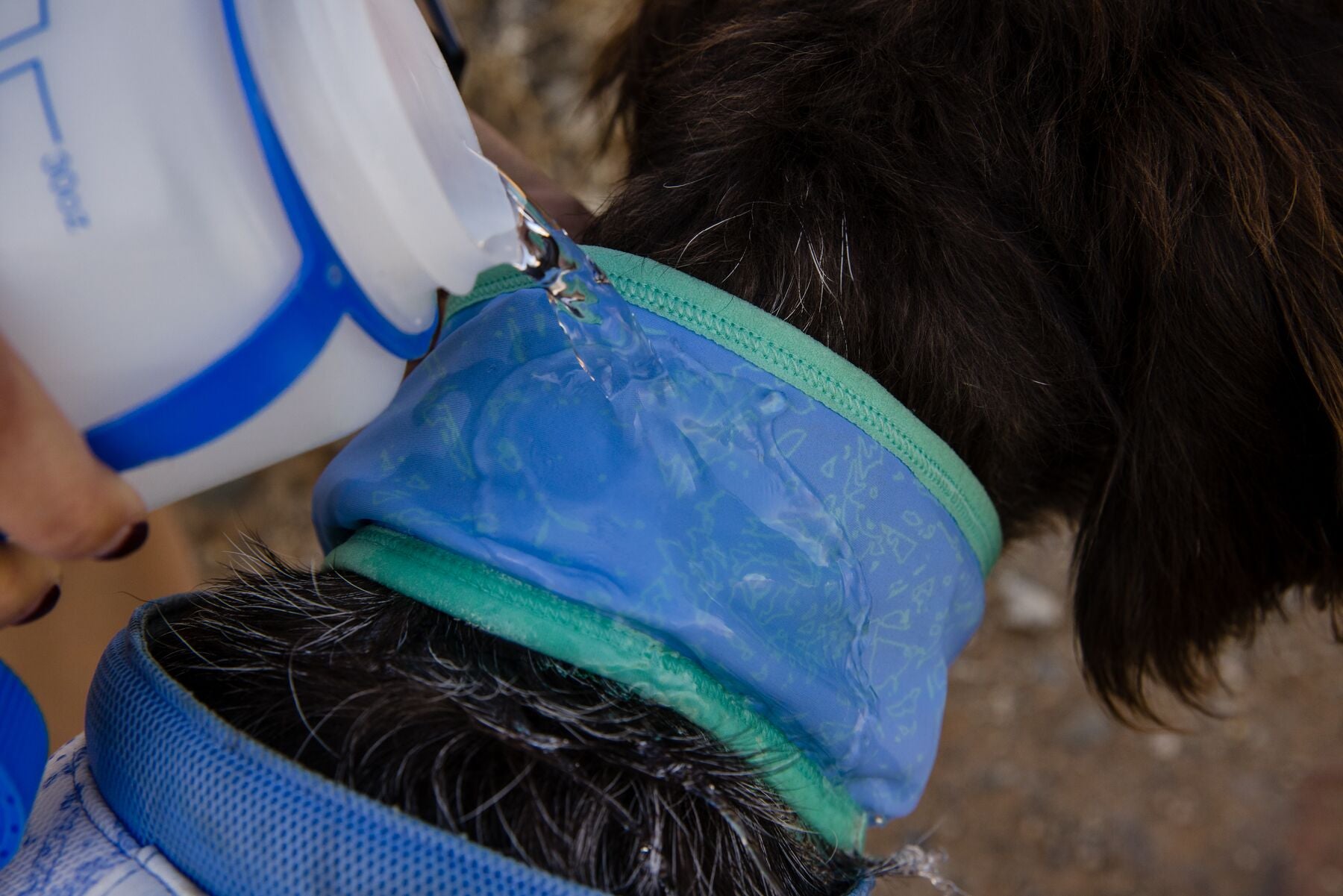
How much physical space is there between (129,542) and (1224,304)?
2.00ft

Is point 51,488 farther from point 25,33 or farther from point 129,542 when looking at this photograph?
point 25,33

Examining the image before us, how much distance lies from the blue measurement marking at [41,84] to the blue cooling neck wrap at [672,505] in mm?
227

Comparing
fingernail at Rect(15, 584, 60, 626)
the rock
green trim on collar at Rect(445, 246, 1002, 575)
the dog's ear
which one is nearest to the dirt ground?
the rock

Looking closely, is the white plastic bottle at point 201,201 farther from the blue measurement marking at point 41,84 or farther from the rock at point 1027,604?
the rock at point 1027,604

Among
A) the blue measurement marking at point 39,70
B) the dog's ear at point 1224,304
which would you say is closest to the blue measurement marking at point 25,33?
the blue measurement marking at point 39,70

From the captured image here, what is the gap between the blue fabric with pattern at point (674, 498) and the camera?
560 millimetres

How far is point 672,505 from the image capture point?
1.87ft

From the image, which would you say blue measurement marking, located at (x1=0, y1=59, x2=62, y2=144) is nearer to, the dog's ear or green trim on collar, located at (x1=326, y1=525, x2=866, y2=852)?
green trim on collar, located at (x1=326, y1=525, x2=866, y2=852)

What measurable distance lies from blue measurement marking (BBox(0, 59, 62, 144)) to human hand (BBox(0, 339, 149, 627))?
0.29ft

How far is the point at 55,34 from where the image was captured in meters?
0.45

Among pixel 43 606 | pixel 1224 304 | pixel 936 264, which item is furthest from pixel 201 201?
pixel 1224 304

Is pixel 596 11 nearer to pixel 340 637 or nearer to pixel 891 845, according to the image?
pixel 891 845

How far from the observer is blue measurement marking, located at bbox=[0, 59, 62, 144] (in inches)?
17.4

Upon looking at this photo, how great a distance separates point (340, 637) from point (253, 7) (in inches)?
12.5
